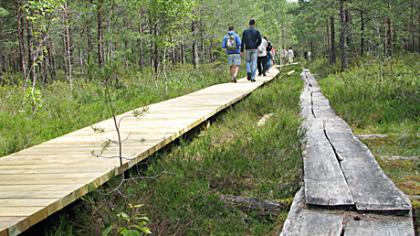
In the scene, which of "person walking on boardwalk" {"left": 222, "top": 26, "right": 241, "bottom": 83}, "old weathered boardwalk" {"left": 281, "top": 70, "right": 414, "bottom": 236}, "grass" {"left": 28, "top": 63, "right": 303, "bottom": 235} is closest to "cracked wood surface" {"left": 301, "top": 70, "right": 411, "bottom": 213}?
"old weathered boardwalk" {"left": 281, "top": 70, "right": 414, "bottom": 236}

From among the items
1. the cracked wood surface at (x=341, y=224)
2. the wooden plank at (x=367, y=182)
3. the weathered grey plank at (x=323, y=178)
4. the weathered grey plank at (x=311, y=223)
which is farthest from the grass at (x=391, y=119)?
the weathered grey plank at (x=311, y=223)

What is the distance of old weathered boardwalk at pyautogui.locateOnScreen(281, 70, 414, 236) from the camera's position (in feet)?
8.86

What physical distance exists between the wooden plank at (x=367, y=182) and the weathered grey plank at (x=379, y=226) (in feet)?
0.28

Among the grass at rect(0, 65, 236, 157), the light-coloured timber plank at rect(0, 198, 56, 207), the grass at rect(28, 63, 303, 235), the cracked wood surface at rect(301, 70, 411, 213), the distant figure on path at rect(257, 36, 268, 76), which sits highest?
the distant figure on path at rect(257, 36, 268, 76)

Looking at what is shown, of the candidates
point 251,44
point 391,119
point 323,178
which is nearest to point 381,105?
point 391,119

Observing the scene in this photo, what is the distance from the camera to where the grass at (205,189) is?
10.4 ft

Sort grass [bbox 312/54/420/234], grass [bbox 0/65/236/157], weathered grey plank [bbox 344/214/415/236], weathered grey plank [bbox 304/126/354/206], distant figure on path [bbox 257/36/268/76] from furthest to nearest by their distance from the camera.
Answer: distant figure on path [bbox 257/36/268/76]
grass [bbox 0/65/236/157]
grass [bbox 312/54/420/234]
weathered grey plank [bbox 304/126/354/206]
weathered grey plank [bbox 344/214/415/236]

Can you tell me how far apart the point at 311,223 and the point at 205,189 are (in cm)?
130

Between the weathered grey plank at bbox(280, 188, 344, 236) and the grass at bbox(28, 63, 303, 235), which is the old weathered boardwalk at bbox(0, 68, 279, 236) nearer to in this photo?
the grass at bbox(28, 63, 303, 235)

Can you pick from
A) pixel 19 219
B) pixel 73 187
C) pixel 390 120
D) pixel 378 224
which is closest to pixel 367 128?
pixel 390 120

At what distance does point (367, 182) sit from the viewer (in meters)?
3.48

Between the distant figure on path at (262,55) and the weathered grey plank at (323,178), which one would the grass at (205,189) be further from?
the distant figure on path at (262,55)

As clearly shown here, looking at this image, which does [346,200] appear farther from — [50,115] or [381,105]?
[50,115]

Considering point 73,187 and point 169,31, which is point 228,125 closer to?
point 73,187
